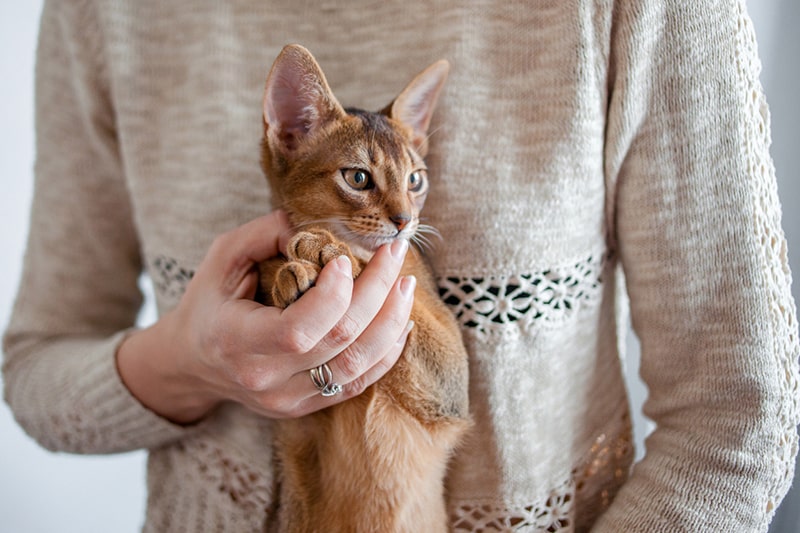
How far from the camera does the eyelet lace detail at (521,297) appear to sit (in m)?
0.72

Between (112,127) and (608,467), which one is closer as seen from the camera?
(608,467)

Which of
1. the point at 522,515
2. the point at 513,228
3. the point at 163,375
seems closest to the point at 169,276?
the point at 163,375

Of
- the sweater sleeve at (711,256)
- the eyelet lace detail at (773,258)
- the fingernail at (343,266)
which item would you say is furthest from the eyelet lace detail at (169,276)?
the eyelet lace detail at (773,258)

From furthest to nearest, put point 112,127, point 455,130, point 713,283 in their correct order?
1. point 112,127
2. point 455,130
3. point 713,283

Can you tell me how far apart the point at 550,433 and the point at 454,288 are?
0.86ft

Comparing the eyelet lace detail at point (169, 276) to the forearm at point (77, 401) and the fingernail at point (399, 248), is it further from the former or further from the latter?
the fingernail at point (399, 248)

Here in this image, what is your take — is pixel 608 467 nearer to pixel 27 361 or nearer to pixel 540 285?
pixel 540 285

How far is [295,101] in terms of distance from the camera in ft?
2.52

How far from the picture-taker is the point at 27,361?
94 cm

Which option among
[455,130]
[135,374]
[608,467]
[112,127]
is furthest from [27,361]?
[608,467]

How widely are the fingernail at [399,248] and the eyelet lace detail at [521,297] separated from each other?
0.12 meters

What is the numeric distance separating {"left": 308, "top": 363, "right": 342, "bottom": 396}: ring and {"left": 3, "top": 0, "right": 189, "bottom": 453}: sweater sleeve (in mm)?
341

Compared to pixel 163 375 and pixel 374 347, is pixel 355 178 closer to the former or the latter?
pixel 374 347

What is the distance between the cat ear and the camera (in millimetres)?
703
